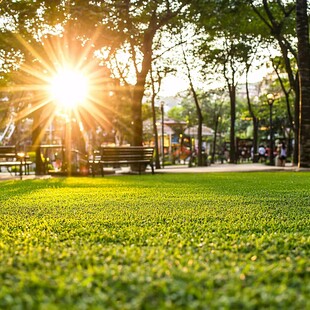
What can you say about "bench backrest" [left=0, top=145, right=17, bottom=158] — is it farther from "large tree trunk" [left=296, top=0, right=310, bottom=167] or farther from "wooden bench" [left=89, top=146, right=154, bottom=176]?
"large tree trunk" [left=296, top=0, right=310, bottom=167]

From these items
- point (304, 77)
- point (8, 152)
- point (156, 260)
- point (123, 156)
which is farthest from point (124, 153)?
point (156, 260)

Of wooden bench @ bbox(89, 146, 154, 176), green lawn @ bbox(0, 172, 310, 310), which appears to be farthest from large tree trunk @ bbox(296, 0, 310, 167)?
green lawn @ bbox(0, 172, 310, 310)

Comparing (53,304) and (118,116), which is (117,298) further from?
(118,116)

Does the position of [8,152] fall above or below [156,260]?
above

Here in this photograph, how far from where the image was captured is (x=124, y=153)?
19.3m

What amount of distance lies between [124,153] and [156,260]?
1642cm

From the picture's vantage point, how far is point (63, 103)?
27312 millimetres

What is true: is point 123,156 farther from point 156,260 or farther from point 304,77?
point 156,260

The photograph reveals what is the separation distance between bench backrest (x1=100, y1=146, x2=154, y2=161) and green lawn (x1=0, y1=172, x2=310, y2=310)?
1324 centimetres

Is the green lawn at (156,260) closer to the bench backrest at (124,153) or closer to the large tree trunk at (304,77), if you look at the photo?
the large tree trunk at (304,77)

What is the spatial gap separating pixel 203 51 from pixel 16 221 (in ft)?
107

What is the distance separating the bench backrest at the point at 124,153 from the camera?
19031 mm

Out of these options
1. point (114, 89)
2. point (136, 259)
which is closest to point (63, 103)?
point (114, 89)

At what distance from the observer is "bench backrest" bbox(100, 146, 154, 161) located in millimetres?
19031
